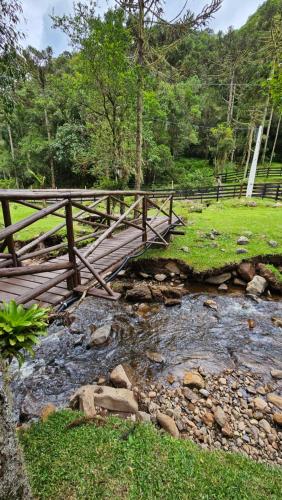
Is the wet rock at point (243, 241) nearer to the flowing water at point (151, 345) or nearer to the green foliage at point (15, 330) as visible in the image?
the flowing water at point (151, 345)

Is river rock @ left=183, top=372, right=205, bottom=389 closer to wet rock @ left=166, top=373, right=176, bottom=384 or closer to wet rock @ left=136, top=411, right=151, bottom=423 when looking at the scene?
wet rock @ left=166, top=373, right=176, bottom=384

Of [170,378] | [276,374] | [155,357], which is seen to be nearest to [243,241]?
[276,374]

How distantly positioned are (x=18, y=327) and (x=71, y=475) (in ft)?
4.94

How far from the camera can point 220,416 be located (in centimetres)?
334

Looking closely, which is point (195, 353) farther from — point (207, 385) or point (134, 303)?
point (134, 303)

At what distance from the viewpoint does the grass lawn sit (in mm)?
7754

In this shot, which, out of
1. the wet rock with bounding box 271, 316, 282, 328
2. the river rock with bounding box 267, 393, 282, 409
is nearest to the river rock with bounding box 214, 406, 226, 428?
the river rock with bounding box 267, 393, 282, 409

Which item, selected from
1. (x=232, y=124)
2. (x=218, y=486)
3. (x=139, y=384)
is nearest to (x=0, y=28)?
(x=139, y=384)

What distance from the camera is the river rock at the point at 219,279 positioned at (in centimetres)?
728

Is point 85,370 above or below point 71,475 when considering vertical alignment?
below

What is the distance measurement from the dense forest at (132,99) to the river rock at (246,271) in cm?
450

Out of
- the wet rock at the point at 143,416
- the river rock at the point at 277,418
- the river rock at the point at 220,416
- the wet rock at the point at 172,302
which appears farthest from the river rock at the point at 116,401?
the wet rock at the point at 172,302

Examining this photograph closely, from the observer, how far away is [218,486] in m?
2.20

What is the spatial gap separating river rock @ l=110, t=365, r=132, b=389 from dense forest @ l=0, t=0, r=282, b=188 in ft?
21.6
